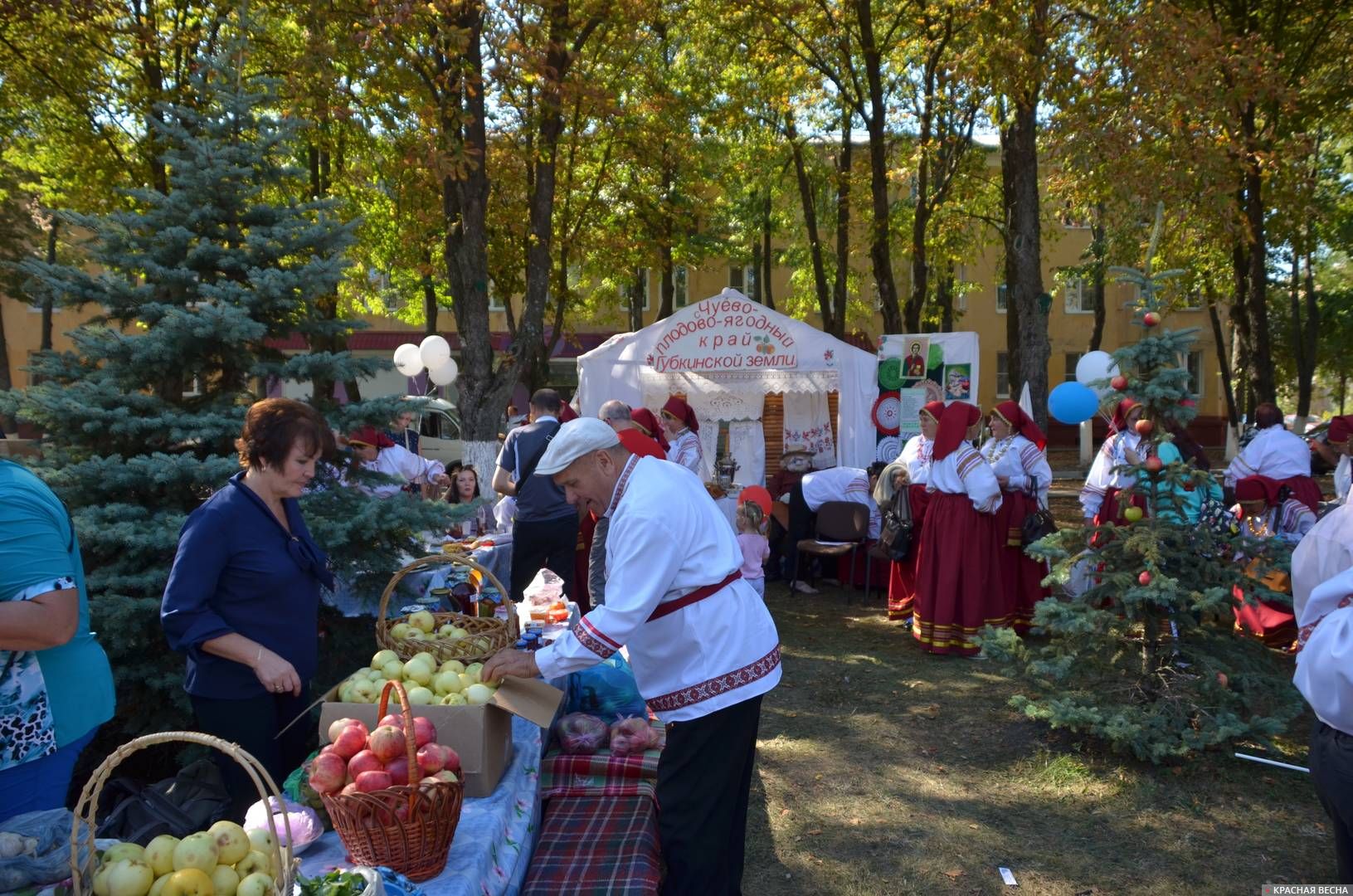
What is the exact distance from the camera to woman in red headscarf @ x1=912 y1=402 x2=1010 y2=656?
24.7ft

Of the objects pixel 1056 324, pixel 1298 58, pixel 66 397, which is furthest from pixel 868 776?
pixel 1056 324

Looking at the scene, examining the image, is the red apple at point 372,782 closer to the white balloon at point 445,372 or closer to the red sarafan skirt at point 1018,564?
the red sarafan skirt at point 1018,564

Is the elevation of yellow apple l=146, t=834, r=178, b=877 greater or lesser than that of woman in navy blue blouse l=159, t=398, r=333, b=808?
lesser

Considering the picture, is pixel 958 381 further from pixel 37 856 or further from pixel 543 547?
pixel 37 856

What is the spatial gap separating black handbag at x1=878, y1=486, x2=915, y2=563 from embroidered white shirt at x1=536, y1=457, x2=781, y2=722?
18.2ft

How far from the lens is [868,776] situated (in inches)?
211

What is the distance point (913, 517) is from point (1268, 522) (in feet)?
10.2

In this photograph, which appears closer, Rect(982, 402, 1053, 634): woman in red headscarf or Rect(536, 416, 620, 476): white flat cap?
Rect(536, 416, 620, 476): white flat cap

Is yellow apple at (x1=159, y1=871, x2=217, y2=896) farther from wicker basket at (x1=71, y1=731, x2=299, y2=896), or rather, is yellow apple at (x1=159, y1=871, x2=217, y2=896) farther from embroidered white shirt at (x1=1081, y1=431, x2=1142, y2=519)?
embroidered white shirt at (x1=1081, y1=431, x2=1142, y2=519)

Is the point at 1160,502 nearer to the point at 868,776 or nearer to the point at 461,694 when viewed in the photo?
the point at 868,776

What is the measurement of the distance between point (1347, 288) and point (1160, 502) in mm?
31518

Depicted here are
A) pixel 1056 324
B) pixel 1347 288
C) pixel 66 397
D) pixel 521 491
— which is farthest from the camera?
pixel 1056 324

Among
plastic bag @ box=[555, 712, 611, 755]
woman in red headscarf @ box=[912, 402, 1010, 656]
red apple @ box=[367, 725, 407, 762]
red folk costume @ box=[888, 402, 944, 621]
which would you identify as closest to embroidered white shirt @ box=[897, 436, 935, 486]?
red folk costume @ box=[888, 402, 944, 621]

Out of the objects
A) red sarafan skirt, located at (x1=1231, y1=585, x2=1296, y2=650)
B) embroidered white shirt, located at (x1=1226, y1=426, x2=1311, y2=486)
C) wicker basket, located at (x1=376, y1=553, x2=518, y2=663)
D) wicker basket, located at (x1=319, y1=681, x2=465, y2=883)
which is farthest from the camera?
embroidered white shirt, located at (x1=1226, y1=426, x2=1311, y2=486)
